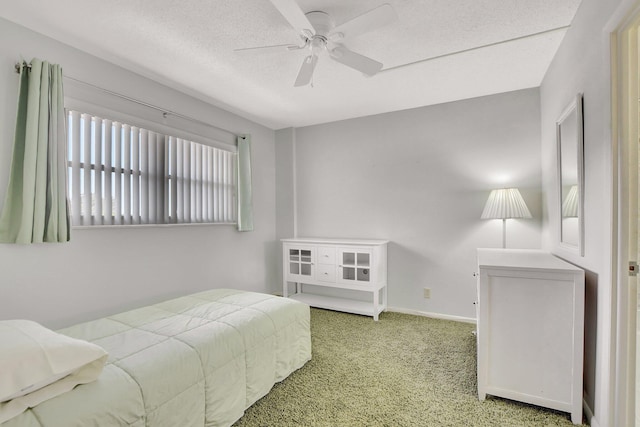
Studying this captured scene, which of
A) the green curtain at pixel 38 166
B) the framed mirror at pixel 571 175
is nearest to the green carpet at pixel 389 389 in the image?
the framed mirror at pixel 571 175

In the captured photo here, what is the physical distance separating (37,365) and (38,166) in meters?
1.45

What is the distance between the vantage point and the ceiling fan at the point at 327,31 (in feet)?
5.01

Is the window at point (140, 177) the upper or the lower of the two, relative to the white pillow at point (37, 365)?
upper

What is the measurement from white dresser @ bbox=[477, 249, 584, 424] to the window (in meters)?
2.65

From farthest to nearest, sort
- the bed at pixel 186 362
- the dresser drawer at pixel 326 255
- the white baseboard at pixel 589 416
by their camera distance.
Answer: the dresser drawer at pixel 326 255
the white baseboard at pixel 589 416
the bed at pixel 186 362

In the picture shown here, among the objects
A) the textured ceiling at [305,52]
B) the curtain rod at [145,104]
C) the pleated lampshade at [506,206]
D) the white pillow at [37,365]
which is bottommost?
the white pillow at [37,365]

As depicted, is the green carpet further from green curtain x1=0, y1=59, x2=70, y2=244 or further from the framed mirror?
green curtain x1=0, y1=59, x2=70, y2=244

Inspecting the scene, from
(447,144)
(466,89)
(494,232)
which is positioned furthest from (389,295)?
(466,89)

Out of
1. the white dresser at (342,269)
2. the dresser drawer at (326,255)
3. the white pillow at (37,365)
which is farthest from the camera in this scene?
the dresser drawer at (326,255)

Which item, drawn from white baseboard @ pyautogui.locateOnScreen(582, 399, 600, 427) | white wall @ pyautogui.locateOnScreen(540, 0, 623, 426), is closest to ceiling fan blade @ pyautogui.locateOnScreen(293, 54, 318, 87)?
white wall @ pyautogui.locateOnScreen(540, 0, 623, 426)

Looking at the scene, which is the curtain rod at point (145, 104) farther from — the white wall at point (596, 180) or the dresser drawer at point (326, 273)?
the white wall at point (596, 180)

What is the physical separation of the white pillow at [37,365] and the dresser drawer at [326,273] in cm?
248

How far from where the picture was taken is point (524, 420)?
5.34ft

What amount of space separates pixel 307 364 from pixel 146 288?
60.4 inches
